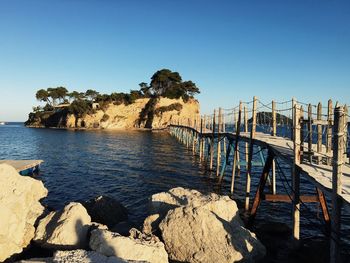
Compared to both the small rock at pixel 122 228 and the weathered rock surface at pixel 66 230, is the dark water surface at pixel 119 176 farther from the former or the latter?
the weathered rock surface at pixel 66 230

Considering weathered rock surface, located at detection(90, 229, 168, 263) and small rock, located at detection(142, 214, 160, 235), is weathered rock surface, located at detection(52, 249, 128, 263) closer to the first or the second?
weathered rock surface, located at detection(90, 229, 168, 263)

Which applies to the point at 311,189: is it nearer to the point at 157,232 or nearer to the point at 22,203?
the point at 157,232

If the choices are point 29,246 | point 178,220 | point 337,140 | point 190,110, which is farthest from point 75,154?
point 190,110

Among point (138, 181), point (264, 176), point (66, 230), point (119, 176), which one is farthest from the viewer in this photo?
point (119, 176)

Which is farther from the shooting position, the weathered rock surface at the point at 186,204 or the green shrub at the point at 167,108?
the green shrub at the point at 167,108

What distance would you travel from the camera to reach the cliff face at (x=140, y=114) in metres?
93.6

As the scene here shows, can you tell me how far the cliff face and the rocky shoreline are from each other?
81.8 meters

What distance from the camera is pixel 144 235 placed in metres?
8.75

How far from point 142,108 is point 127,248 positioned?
3682 inches

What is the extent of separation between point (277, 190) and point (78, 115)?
93150mm

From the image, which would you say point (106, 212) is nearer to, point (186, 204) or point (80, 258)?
point (186, 204)

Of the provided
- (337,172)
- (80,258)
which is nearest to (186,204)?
(80,258)

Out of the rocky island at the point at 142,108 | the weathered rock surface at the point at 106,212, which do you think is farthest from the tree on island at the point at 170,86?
the weathered rock surface at the point at 106,212

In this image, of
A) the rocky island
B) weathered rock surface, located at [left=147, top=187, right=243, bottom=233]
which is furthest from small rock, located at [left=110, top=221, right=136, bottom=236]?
the rocky island
